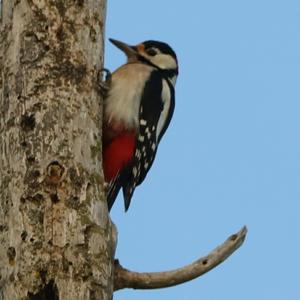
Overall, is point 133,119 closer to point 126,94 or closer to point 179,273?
point 126,94

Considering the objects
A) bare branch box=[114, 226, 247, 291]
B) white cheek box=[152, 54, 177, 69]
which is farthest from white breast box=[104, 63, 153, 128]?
bare branch box=[114, 226, 247, 291]

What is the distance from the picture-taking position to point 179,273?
4082 millimetres

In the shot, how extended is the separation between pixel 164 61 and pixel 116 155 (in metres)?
1.14

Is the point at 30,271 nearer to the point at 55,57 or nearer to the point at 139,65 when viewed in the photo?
the point at 55,57

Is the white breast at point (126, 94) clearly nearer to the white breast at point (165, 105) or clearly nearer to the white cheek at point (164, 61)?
the white breast at point (165, 105)

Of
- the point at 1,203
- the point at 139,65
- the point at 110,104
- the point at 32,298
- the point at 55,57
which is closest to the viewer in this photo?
the point at 32,298

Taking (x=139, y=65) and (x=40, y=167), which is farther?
(x=139, y=65)

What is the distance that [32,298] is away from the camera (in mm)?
3793

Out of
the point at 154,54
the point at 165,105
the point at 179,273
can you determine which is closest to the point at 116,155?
the point at 165,105

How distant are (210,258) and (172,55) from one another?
2068mm

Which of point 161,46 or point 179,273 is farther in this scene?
point 161,46

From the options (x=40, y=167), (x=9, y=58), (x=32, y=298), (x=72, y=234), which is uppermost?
(x=9, y=58)

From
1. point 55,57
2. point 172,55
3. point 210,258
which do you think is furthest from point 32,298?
point 172,55

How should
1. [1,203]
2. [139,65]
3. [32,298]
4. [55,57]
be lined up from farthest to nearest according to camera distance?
[139,65]
[55,57]
[1,203]
[32,298]
